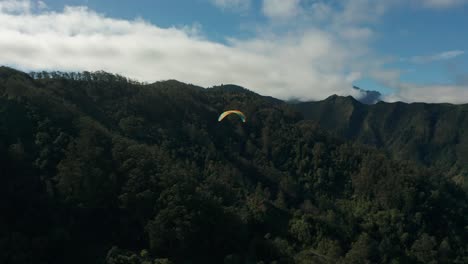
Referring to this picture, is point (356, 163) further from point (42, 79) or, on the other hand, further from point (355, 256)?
point (42, 79)

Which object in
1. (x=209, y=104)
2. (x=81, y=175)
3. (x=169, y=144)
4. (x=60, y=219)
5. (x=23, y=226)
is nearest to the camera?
(x=23, y=226)

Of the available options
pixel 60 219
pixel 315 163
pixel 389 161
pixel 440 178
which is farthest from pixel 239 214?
pixel 440 178

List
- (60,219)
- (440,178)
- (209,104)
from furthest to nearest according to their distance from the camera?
1. (209,104)
2. (440,178)
3. (60,219)

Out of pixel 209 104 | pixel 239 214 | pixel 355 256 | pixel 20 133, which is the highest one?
pixel 209 104

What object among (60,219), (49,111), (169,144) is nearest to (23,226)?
(60,219)

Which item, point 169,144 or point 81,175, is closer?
point 81,175

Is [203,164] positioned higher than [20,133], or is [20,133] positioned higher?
[20,133]
